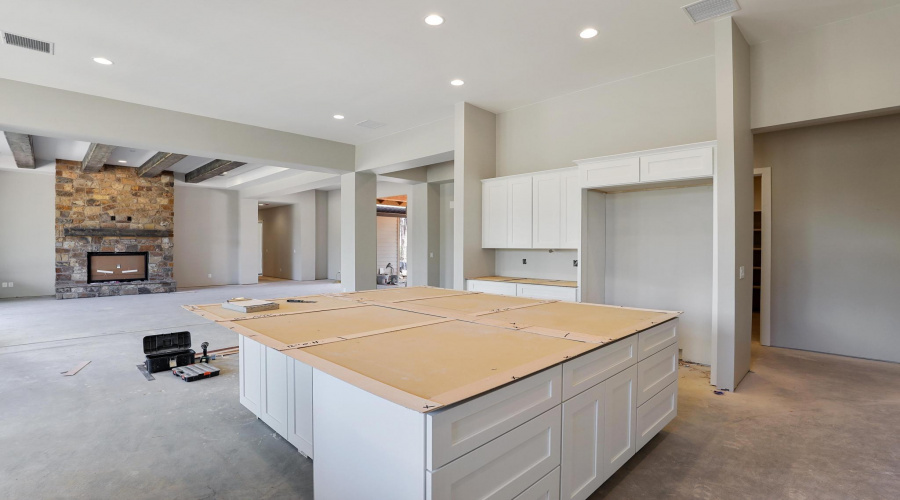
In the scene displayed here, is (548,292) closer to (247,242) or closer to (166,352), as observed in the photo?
(166,352)

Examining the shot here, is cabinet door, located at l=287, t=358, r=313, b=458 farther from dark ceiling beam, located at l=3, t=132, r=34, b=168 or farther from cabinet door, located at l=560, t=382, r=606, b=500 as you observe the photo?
dark ceiling beam, located at l=3, t=132, r=34, b=168

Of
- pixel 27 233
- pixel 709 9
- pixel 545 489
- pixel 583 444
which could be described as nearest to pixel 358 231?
pixel 709 9

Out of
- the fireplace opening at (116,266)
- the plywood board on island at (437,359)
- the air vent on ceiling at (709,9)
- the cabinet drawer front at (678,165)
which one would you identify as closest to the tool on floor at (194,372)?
the plywood board on island at (437,359)

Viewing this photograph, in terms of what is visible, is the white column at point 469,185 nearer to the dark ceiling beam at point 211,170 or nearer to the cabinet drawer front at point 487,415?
the cabinet drawer front at point 487,415

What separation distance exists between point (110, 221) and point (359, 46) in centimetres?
911

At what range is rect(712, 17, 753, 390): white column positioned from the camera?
10.6ft

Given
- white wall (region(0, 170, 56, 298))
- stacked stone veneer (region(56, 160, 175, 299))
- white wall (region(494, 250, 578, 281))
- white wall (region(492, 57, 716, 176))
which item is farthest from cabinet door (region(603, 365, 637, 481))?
white wall (region(0, 170, 56, 298))

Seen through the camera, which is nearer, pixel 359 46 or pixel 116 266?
pixel 359 46

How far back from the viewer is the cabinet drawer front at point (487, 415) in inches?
42.8

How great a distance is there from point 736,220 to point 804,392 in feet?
4.78

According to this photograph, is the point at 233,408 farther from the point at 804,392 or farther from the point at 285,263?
the point at 285,263

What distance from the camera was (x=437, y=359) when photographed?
1.48 metres

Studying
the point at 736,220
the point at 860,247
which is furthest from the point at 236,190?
the point at 860,247

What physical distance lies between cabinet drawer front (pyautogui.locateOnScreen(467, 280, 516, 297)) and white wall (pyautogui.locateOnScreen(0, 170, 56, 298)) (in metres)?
9.83
